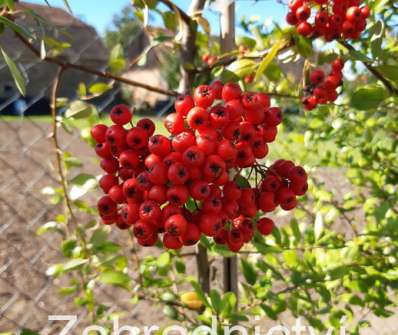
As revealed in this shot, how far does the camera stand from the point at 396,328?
97.7 inches

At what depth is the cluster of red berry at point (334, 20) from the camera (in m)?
1.00

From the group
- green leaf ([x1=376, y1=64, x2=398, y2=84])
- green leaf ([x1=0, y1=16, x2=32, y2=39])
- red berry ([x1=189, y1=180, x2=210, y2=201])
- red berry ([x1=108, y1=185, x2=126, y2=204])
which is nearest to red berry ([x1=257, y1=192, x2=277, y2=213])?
red berry ([x1=189, y1=180, x2=210, y2=201])

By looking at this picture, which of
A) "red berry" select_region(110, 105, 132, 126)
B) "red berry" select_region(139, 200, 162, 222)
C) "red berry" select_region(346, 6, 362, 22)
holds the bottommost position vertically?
"red berry" select_region(139, 200, 162, 222)

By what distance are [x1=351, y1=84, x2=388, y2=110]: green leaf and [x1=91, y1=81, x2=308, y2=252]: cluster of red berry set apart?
0.17 m

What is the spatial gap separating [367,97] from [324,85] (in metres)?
0.30

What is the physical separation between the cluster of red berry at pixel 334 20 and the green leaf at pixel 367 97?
0.83ft

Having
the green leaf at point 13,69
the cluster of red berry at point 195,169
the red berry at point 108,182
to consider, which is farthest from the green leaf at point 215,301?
the green leaf at point 13,69

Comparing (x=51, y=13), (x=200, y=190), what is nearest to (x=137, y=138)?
(x=200, y=190)

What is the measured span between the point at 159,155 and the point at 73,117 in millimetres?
551

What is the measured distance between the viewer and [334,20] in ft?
3.36

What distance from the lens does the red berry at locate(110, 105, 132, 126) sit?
74 cm

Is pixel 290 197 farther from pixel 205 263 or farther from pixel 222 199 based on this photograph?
pixel 205 263

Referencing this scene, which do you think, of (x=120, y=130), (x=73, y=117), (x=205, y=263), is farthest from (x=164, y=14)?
(x=205, y=263)

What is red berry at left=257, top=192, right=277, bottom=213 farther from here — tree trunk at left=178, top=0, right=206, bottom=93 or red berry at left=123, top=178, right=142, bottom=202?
tree trunk at left=178, top=0, right=206, bottom=93
